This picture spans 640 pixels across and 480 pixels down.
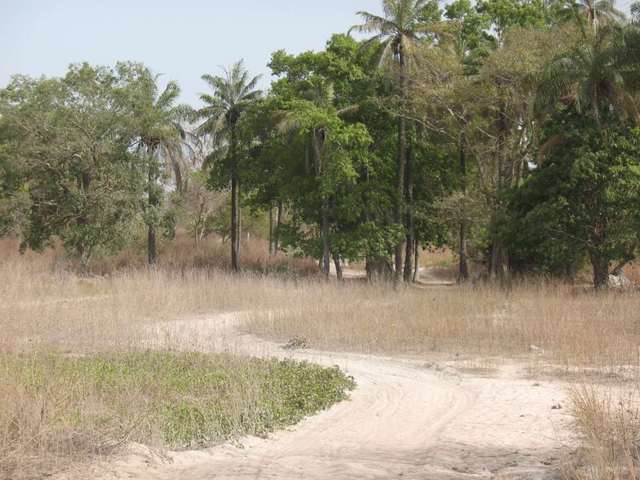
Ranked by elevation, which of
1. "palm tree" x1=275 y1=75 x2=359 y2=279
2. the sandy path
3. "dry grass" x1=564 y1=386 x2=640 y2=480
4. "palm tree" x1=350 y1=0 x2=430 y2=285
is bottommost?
the sandy path

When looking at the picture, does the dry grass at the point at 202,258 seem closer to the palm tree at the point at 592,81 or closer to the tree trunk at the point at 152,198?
the tree trunk at the point at 152,198

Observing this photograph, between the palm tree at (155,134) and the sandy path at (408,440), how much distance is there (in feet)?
91.2

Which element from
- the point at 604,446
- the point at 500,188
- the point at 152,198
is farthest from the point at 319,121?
the point at 604,446

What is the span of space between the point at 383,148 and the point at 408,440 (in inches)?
1150

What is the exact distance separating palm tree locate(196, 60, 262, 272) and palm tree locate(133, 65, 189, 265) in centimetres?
138

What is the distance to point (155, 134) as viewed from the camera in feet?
127

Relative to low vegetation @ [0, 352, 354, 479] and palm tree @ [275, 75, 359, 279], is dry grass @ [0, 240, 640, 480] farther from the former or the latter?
palm tree @ [275, 75, 359, 279]

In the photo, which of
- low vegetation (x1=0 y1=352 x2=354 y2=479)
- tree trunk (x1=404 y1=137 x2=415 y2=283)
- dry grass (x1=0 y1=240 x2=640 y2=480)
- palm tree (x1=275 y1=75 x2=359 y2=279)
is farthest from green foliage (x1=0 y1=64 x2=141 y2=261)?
low vegetation (x1=0 y1=352 x2=354 y2=479)

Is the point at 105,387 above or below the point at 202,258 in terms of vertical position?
below

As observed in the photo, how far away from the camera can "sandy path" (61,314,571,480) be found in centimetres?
684

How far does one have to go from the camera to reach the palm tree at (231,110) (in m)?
41.0

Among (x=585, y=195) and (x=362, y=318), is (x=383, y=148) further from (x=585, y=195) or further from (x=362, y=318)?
(x=362, y=318)

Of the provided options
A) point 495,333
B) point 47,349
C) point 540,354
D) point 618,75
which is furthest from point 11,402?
point 618,75

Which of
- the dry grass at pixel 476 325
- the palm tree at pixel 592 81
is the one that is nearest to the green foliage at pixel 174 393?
the dry grass at pixel 476 325
